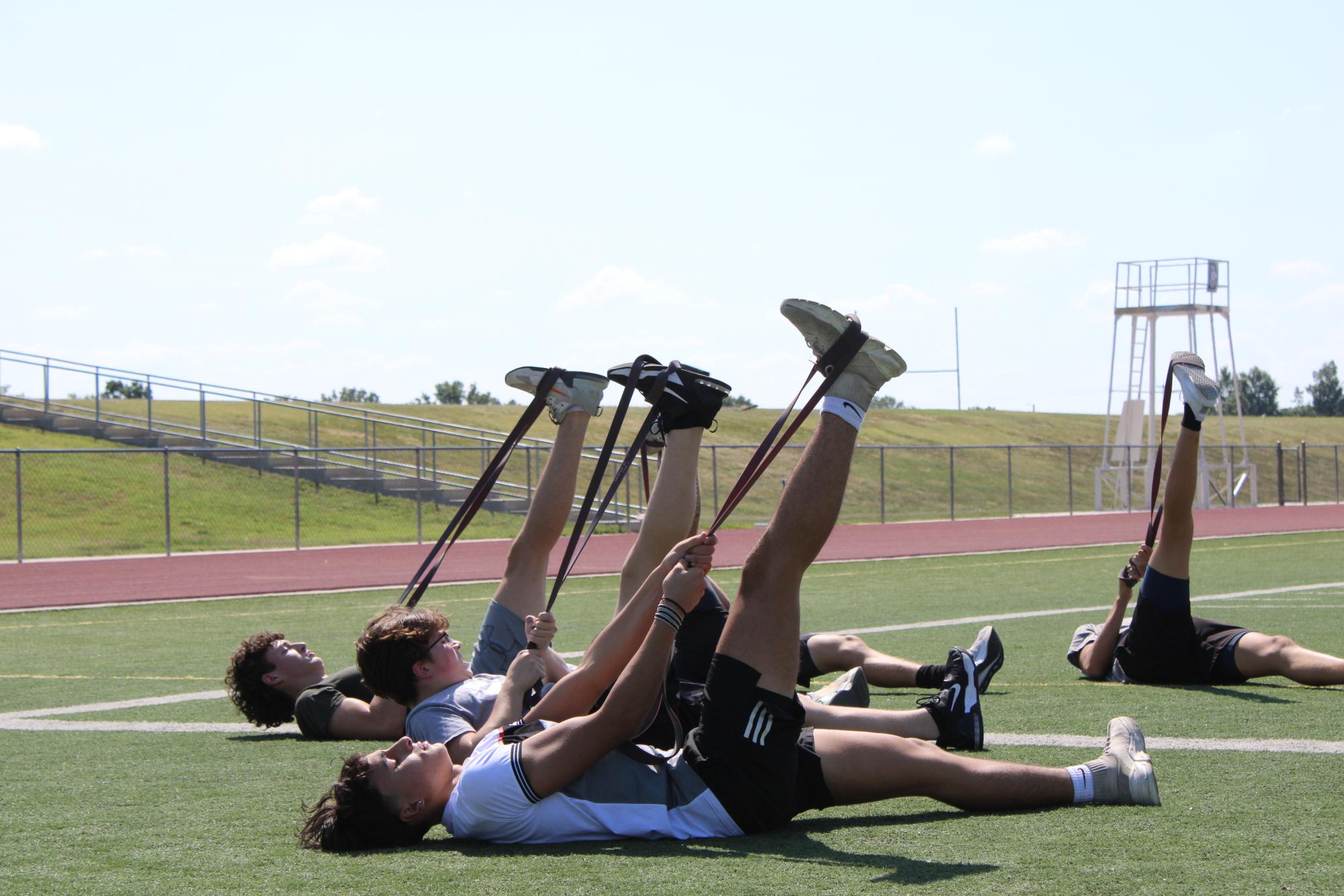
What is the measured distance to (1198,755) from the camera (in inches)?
→ 224

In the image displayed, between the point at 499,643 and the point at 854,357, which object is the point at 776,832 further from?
the point at 499,643

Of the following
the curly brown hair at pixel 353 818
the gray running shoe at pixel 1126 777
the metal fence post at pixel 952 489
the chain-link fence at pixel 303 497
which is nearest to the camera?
the curly brown hair at pixel 353 818

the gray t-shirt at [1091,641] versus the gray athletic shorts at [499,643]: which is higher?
the gray athletic shorts at [499,643]

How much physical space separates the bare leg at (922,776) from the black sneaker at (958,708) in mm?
711

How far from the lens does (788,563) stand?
4.22 metres

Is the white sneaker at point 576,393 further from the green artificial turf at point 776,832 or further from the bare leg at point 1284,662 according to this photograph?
the bare leg at point 1284,662

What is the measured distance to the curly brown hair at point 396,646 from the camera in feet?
17.5

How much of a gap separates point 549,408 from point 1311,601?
8552 mm

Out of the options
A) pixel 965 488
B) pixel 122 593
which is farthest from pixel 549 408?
pixel 965 488

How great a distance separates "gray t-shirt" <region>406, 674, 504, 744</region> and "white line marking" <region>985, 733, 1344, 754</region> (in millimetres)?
2189

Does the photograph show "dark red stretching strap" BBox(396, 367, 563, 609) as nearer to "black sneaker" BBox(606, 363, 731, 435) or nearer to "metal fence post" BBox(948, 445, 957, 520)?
"black sneaker" BBox(606, 363, 731, 435)

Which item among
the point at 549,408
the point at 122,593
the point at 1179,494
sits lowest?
the point at 122,593

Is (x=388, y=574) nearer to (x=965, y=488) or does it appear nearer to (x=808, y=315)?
(x=808, y=315)

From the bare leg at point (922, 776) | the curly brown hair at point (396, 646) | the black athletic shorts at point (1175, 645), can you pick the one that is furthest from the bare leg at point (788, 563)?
the black athletic shorts at point (1175, 645)
